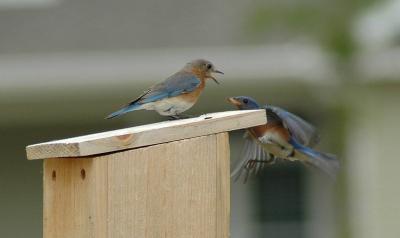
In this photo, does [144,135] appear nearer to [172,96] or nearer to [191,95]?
[172,96]

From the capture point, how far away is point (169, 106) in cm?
509

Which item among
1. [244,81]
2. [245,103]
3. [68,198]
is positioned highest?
[244,81]

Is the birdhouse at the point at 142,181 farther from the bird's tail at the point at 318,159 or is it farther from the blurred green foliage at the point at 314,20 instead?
the blurred green foliage at the point at 314,20

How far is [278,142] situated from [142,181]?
134 centimetres

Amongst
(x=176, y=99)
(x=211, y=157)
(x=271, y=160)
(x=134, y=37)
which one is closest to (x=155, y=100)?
(x=176, y=99)

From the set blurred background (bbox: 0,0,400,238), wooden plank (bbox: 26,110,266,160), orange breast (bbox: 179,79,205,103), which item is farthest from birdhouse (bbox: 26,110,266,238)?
blurred background (bbox: 0,0,400,238)

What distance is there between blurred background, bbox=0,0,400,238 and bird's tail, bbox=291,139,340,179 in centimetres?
490

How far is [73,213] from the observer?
12.5 ft

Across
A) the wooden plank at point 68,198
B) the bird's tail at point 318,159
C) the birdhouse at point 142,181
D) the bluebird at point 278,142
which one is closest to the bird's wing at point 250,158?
the bluebird at point 278,142

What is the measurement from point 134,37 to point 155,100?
7088 millimetres

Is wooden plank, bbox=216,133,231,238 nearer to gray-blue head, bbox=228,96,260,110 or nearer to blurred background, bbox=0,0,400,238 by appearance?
gray-blue head, bbox=228,96,260,110

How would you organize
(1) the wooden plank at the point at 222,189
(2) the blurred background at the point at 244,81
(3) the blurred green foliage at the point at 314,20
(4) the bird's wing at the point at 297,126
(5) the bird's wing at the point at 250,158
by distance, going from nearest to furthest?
(1) the wooden plank at the point at 222,189 < (4) the bird's wing at the point at 297,126 < (5) the bird's wing at the point at 250,158 < (3) the blurred green foliage at the point at 314,20 < (2) the blurred background at the point at 244,81

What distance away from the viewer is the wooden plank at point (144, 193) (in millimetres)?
3768

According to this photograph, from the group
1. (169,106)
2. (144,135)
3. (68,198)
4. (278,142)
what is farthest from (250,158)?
(68,198)
